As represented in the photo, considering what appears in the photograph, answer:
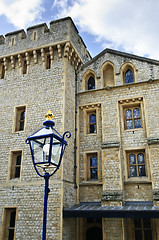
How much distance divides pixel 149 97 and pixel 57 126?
17.0 ft

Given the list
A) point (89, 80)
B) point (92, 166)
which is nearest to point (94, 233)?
point (92, 166)

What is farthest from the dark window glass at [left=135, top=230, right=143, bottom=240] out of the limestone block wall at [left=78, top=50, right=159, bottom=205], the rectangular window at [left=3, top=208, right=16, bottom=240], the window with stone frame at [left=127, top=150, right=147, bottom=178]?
the rectangular window at [left=3, top=208, right=16, bottom=240]

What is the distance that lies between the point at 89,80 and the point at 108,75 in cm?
125

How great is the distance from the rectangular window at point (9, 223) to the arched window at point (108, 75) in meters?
8.74

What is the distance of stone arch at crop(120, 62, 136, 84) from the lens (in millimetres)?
13476

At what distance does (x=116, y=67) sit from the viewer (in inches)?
541

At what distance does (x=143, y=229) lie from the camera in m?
10.8

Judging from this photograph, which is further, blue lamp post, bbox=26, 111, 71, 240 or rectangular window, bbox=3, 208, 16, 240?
rectangular window, bbox=3, 208, 16, 240

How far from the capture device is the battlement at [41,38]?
13.6 meters

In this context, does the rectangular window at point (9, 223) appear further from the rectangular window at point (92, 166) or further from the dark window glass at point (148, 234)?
the dark window glass at point (148, 234)

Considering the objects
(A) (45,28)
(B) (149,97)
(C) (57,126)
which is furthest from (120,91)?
(A) (45,28)

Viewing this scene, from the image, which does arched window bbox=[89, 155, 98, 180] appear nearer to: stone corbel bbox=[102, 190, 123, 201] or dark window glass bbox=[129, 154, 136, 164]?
stone corbel bbox=[102, 190, 123, 201]

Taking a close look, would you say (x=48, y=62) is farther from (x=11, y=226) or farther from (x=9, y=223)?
(x=11, y=226)

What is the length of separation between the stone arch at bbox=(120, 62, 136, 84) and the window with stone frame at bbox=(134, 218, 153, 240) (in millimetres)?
7591
